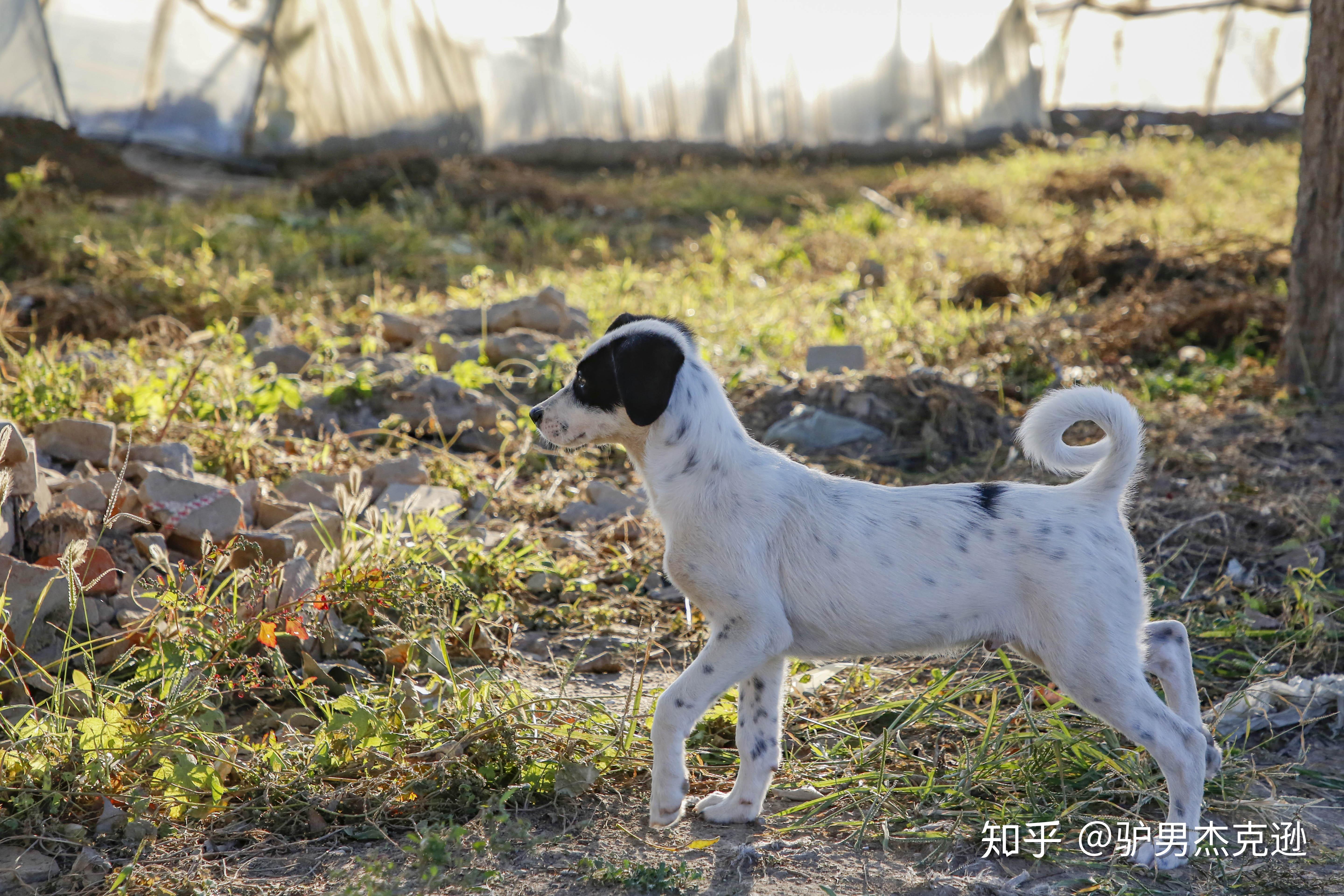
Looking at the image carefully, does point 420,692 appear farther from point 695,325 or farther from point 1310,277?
point 1310,277

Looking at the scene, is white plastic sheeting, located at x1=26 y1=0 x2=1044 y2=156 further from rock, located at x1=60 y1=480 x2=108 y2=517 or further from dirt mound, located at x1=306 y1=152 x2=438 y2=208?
rock, located at x1=60 y1=480 x2=108 y2=517

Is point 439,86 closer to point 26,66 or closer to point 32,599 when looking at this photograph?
point 26,66

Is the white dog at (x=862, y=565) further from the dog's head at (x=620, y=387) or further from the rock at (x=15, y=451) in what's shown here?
the rock at (x=15, y=451)

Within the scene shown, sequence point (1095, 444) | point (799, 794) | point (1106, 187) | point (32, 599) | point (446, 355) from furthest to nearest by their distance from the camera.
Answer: point (1106, 187) → point (446, 355) → point (32, 599) → point (799, 794) → point (1095, 444)

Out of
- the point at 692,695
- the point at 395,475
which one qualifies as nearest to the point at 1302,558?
the point at 692,695

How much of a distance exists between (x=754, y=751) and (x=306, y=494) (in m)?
2.38

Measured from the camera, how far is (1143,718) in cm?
252

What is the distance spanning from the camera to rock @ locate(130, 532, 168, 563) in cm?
351

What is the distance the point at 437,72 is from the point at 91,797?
14098 mm

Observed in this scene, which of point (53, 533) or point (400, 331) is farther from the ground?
point (400, 331)

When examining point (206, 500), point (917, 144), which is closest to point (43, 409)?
point (206, 500)

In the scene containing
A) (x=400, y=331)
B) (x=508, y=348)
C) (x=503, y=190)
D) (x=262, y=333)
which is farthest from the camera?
(x=503, y=190)

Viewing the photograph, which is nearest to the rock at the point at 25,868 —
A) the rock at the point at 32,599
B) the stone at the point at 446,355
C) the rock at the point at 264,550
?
the rock at the point at 32,599

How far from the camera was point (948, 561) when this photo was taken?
2.60 metres
